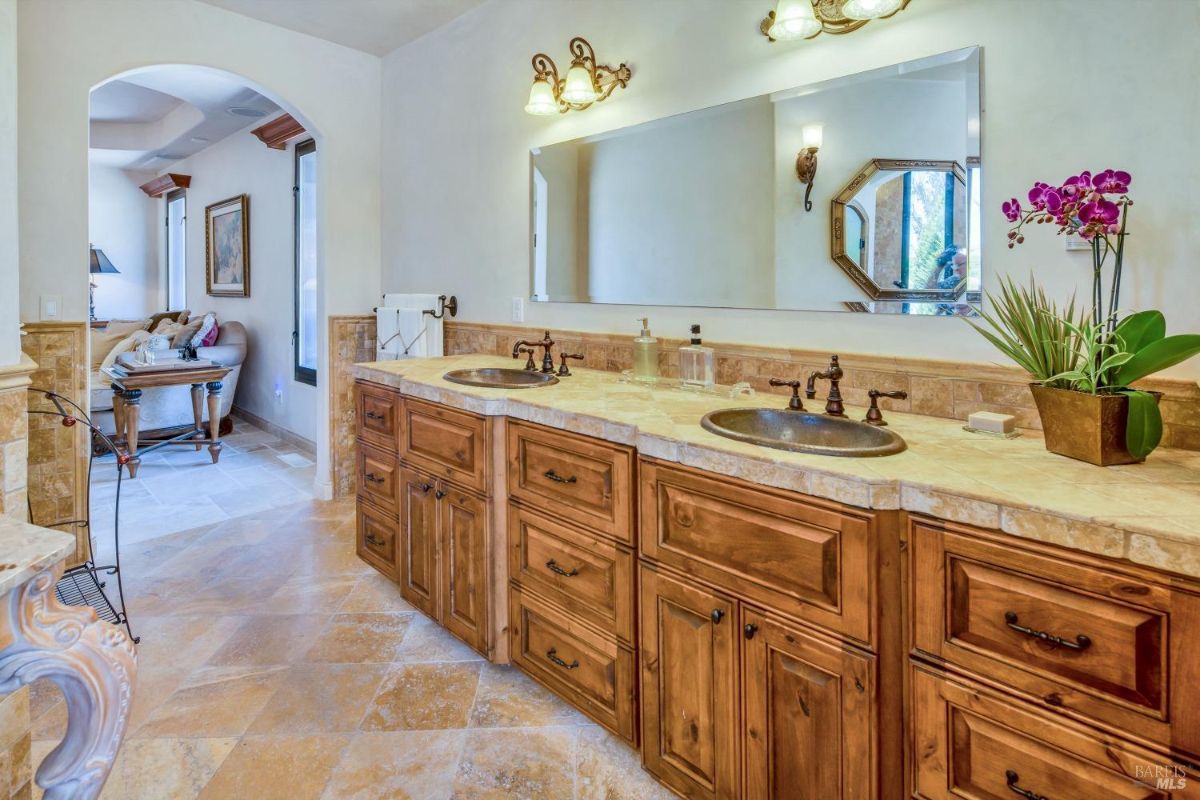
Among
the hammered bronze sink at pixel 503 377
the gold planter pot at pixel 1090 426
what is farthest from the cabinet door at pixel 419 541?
the gold planter pot at pixel 1090 426

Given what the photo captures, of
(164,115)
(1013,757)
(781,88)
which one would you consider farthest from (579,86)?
(164,115)

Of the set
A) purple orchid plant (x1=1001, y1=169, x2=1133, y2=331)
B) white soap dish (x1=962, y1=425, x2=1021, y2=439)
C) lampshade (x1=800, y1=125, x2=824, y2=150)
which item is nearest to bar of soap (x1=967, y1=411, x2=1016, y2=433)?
white soap dish (x1=962, y1=425, x2=1021, y2=439)

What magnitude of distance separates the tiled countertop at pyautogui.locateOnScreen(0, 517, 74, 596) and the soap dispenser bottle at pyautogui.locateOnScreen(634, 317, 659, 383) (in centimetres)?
164

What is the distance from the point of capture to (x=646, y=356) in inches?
87.5

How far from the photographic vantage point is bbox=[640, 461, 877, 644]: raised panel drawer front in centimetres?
114

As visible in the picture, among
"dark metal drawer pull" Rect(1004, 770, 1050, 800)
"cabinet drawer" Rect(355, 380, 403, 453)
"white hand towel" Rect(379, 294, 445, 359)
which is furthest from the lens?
"white hand towel" Rect(379, 294, 445, 359)

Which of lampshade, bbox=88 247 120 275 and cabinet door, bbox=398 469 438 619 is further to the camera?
lampshade, bbox=88 247 120 275

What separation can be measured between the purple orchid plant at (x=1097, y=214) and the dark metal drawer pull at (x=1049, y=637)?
66 centimetres

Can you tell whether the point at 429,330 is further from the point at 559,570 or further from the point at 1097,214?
the point at 1097,214

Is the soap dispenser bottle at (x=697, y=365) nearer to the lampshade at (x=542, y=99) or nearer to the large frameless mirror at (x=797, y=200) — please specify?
the large frameless mirror at (x=797, y=200)

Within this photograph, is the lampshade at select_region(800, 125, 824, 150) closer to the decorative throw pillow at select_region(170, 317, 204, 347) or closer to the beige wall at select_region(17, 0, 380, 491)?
the beige wall at select_region(17, 0, 380, 491)

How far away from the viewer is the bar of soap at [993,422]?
1447mm

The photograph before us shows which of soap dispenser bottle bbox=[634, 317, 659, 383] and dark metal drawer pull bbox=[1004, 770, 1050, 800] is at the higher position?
soap dispenser bottle bbox=[634, 317, 659, 383]

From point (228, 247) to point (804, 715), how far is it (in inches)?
248
